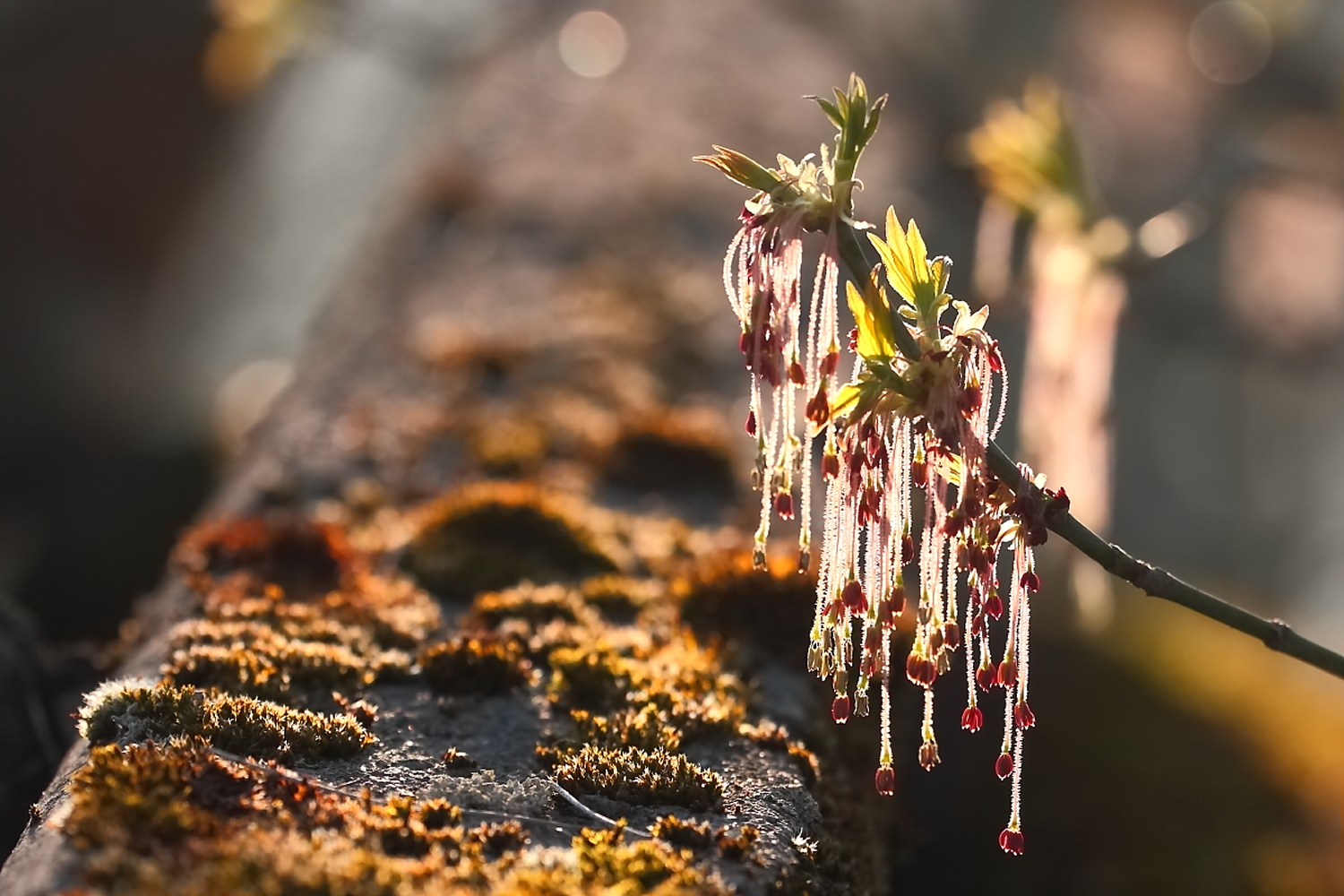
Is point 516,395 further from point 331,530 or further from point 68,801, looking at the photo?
point 68,801

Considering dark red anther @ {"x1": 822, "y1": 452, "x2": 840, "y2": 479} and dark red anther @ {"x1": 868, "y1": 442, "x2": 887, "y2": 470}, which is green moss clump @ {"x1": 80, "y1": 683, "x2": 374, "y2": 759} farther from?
dark red anther @ {"x1": 868, "y1": 442, "x2": 887, "y2": 470}

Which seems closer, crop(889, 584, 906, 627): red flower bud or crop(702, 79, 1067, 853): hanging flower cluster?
crop(702, 79, 1067, 853): hanging flower cluster

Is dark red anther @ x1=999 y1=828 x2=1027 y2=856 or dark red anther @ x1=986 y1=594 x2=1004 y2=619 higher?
dark red anther @ x1=986 y1=594 x2=1004 y2=619

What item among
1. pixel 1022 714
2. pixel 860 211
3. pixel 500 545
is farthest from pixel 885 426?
pixel 860 211

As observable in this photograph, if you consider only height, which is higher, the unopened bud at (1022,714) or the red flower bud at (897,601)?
the red flower bud at (897,601)

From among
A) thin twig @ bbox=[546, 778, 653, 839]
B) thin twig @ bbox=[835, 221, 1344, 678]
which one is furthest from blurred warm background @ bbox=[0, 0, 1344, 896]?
thin twig @ bbox=[835, 221, 1344, 678]

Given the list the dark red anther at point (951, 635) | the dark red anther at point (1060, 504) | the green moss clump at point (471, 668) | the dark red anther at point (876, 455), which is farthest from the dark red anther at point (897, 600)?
the green moss clump at point (471, 668)

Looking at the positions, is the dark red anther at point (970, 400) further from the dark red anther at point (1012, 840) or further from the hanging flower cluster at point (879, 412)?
the dark red anther at point (1012, 840)
